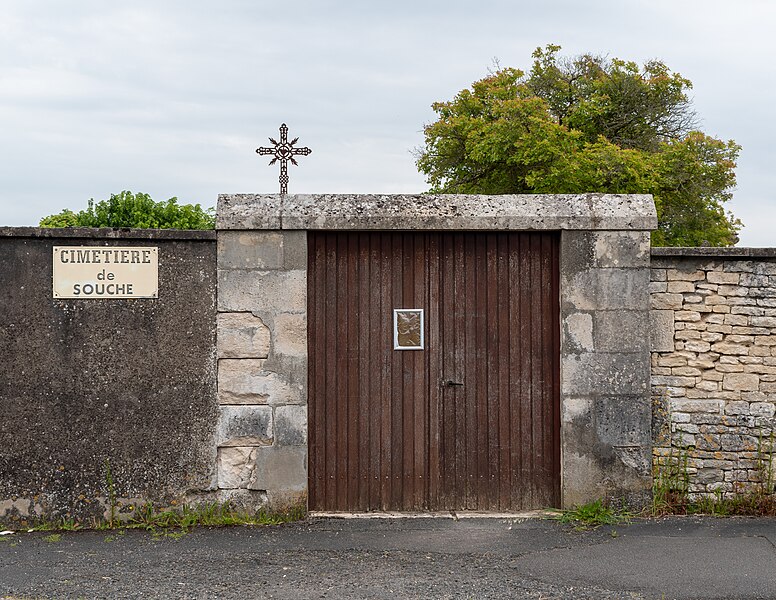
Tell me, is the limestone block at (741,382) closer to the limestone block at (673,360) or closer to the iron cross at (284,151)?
the limestone block at (673,360)

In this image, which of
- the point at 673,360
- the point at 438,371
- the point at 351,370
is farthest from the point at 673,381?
the point at 351,370

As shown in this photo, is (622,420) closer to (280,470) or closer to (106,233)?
(280,470)

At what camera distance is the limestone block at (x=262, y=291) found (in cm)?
→ 631

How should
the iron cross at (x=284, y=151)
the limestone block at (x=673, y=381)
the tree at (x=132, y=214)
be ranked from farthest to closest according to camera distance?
the tree at (x=132, y=214)
the iron cross at (x=284, y=151)
the limestone block at (x=673, y=381)

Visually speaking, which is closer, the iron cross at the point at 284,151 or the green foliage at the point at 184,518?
the green foliage at the point at 184,518

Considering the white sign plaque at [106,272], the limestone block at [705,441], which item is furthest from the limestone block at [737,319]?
the white sign plaque at [106,272]

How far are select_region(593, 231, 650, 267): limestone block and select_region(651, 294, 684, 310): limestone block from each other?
0.28 meters

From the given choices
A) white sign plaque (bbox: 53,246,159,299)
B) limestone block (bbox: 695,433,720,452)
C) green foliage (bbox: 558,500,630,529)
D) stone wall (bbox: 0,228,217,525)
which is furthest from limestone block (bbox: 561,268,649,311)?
white sign plaque (bbox: 53,246,159,299)

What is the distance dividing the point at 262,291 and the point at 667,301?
9.92 ft

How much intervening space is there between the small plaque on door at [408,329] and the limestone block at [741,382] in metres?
2.32

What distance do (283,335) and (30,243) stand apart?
192 cm

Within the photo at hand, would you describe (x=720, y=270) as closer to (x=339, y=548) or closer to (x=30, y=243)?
(x=339, y=548)

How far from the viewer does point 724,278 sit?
6.55 metres

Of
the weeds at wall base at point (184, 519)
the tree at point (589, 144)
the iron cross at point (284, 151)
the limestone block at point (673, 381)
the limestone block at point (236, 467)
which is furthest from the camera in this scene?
the tree at point (589, 144)
